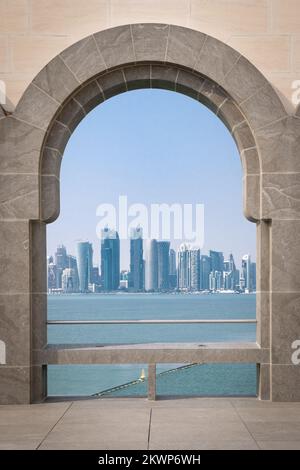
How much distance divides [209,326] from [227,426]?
11834 centimetres

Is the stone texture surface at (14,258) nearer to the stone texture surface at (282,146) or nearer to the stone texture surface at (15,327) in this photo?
the stone texture surface at (15,327)

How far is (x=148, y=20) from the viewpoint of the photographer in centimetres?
816

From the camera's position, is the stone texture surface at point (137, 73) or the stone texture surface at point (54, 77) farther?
the stone texture surface at point (137, 73)

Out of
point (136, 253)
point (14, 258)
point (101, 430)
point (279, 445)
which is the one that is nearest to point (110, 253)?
point (136, 253)

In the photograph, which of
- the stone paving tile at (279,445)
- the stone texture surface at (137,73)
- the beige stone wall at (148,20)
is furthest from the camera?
the stone texture surface at (137,73)

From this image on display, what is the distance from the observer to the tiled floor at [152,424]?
6.12 meters

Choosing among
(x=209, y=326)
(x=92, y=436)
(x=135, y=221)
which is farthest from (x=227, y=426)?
(x=209, y=326)

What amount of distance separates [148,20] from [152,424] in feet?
16.9

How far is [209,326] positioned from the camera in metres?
123

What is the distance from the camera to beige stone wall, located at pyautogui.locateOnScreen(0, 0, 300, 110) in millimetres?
8125

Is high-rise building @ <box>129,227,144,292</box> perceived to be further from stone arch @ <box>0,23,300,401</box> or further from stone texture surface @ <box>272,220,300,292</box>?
stone texture surface @ <box>272,220,300,292</box>

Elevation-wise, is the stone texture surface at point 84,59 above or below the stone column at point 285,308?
above

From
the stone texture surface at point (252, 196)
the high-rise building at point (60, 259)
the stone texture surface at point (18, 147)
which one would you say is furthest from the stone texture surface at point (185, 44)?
the high-rise building at point (60, 259)

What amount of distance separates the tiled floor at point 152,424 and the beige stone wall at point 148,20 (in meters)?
3.99
